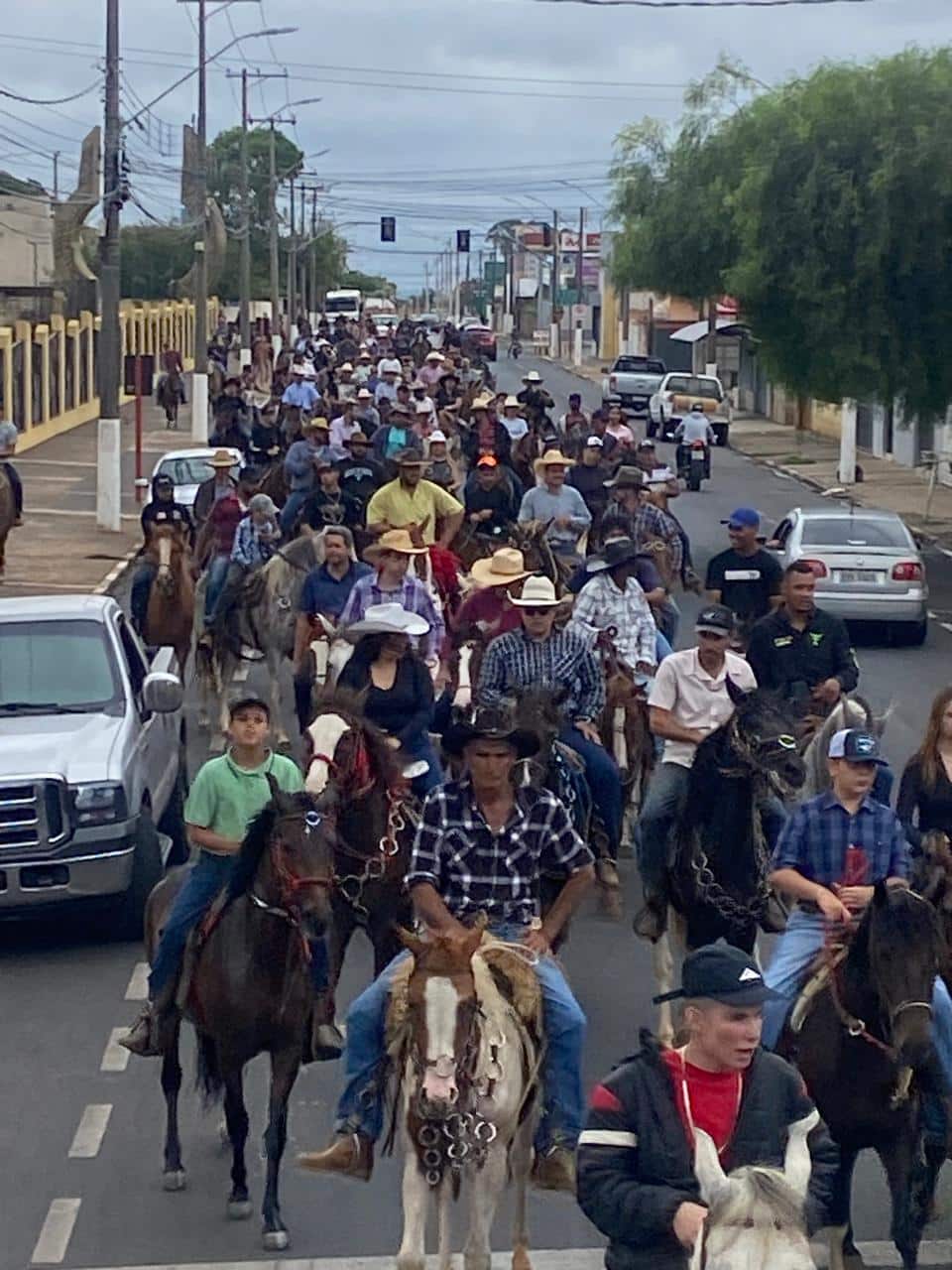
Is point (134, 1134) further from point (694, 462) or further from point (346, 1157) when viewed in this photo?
point (694, 462)

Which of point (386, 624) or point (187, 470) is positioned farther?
point (187, 470)

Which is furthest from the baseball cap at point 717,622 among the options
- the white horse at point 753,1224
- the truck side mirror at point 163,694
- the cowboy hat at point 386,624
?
the white horse at point 753,1224

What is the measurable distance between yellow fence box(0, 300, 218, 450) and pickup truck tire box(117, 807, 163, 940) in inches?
1418

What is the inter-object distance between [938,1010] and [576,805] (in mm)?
3708

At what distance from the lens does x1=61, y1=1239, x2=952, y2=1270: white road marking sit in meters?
8.69

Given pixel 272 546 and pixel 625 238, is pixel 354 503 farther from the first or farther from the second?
pixel 625 238

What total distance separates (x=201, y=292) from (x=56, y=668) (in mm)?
36804

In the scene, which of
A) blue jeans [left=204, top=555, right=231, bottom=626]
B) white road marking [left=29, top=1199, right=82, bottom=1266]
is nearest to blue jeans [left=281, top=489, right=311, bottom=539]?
blue jeans [left=204, top=555, right=231, bottom=626]

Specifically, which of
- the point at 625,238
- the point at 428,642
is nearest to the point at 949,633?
the point at 428,642

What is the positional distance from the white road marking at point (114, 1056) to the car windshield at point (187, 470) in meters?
18.8

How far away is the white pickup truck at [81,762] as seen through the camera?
13.1m

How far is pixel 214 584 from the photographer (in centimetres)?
1933

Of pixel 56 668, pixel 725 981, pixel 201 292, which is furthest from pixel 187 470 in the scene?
pixel 725 981

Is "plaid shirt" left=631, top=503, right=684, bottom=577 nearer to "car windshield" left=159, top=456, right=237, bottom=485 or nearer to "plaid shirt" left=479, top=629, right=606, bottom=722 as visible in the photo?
"plaid shirt" left=479, top=629, right=606, bottom=722
